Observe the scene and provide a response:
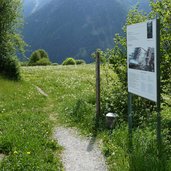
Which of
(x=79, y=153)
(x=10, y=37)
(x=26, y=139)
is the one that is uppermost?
(x=10, y=37)

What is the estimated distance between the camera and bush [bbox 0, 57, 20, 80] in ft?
79.8

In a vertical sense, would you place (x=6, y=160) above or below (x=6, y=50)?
below

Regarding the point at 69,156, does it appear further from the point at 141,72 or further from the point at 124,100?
the point at 124,100

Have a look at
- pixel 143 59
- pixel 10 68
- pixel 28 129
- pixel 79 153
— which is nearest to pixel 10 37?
pixel 10 68

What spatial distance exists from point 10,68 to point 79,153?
16774 millimetres

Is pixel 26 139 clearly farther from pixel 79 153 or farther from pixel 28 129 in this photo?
pixel 79 153

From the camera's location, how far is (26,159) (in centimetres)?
782

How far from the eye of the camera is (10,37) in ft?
87.4

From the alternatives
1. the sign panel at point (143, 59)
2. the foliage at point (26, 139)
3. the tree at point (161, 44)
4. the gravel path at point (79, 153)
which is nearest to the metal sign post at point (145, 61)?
the sign panel at point (143, 59)

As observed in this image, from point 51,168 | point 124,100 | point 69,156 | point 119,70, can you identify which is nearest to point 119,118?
point 124,100

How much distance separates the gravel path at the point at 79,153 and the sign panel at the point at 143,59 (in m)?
1.94

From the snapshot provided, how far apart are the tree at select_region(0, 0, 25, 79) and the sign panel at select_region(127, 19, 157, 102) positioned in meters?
17.0

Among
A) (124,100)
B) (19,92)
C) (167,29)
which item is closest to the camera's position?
(167,29)

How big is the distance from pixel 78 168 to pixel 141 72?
8.94 ft
